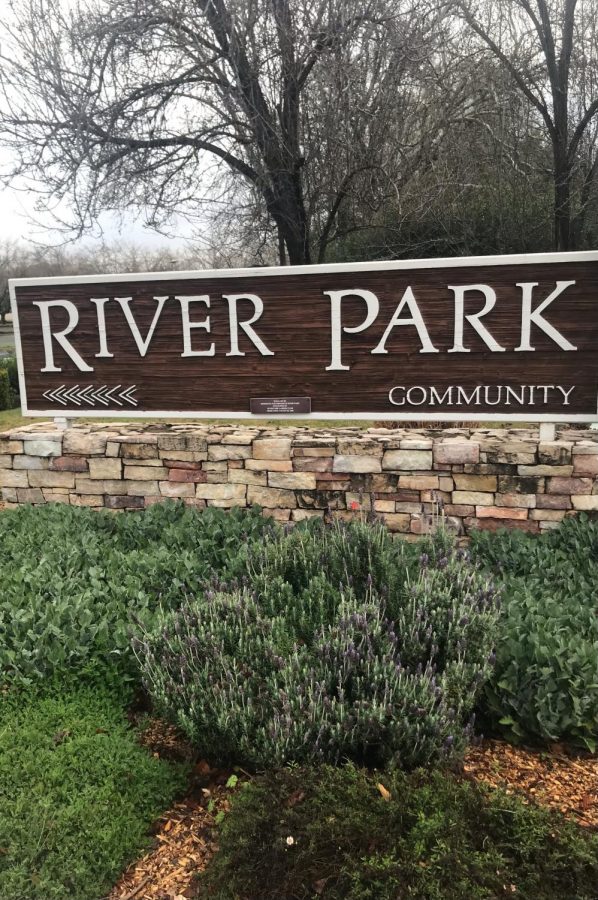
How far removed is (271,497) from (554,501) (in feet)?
5.77

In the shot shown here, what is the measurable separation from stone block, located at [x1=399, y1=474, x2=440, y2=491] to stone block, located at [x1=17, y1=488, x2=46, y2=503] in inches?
103

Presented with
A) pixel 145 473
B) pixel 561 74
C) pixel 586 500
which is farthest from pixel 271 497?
pixel 561 74

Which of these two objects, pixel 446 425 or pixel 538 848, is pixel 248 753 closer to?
pixel 538 848

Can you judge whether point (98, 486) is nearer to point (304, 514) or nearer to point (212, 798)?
point (304, 514)

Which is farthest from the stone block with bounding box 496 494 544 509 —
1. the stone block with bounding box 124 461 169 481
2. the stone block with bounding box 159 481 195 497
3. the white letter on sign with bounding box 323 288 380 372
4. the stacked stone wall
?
the stone block with bounding box 124 461 169 481

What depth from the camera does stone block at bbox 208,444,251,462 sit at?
450cm

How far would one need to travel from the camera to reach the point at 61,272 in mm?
23750

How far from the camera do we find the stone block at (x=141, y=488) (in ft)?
15.6

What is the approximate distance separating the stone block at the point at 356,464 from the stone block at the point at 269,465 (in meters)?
0.31

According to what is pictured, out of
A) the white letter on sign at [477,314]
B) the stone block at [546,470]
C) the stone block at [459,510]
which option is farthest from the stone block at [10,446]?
the stone block at [546,470]

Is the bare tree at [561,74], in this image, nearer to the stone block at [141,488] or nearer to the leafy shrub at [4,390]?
the stone block at [141,488]

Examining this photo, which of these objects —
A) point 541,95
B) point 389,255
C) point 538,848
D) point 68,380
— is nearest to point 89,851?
point 538,848

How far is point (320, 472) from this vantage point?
4.41 m

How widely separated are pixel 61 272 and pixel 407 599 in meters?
23.6
